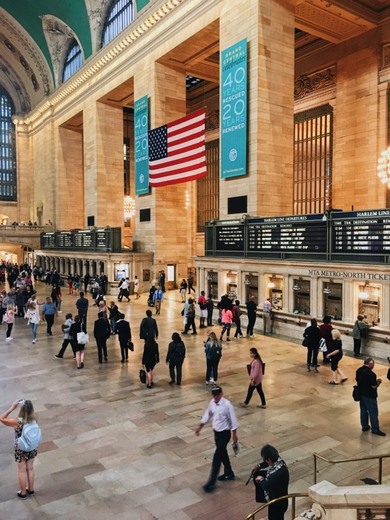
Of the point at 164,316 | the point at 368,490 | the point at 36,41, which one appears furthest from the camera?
the point at 36,41

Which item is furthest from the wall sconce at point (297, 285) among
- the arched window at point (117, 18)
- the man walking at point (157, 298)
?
the arched window at point (117, 18)

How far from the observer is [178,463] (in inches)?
227

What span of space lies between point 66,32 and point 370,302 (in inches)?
1351

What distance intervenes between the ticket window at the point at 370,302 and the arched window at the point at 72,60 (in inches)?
1233

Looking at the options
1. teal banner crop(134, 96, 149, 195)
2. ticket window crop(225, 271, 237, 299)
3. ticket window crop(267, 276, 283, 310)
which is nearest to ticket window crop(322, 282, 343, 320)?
ticket window crop(267, 276, 283, 310)

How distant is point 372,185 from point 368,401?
15532mm

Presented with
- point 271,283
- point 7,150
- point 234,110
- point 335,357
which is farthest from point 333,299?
point 7,150

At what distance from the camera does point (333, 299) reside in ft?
40.6

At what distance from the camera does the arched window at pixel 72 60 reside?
3482cm

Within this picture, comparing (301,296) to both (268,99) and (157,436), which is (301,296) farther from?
(268,99)

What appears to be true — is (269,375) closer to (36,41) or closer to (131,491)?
(131,491)

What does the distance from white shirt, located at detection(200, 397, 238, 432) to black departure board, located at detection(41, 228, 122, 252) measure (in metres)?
20.7

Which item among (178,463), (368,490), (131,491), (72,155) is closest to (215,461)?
(178,463)

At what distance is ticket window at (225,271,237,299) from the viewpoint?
1611 cm
